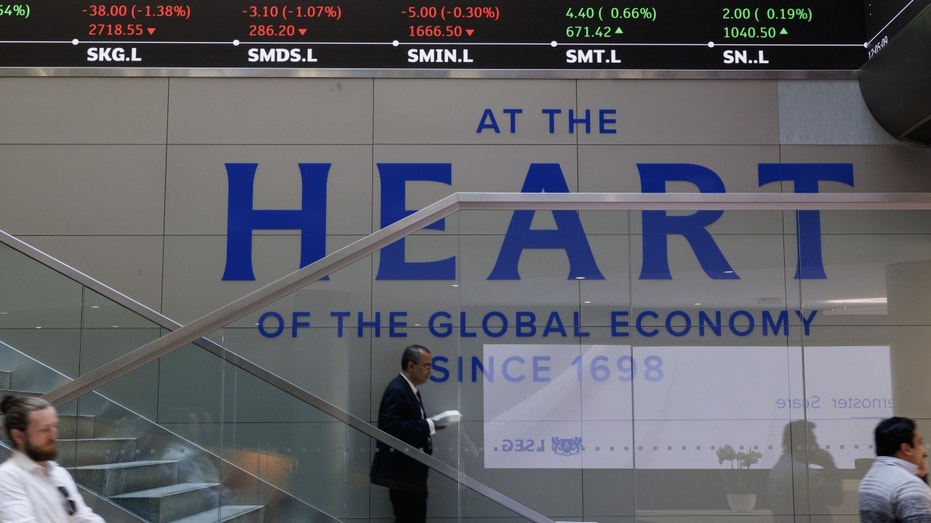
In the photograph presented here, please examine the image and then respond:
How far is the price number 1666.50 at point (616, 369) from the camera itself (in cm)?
442

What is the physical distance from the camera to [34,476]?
3111mm

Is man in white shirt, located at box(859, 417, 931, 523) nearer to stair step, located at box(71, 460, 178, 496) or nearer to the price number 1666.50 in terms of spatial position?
the price number 1666.50

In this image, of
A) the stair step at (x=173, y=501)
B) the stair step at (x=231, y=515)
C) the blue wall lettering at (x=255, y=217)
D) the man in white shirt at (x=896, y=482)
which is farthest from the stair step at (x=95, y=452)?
the man in white shirt at (x=896, y=482)

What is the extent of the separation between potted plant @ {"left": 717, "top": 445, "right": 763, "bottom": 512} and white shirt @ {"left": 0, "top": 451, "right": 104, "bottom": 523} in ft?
8.58

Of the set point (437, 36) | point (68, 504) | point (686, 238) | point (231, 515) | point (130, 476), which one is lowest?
point (231, 515)

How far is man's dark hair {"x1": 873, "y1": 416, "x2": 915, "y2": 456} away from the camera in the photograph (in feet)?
11.0

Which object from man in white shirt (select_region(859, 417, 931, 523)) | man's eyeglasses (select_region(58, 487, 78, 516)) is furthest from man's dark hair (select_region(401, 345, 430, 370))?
man in white shirt (select_region(859, 417, 931, 523))

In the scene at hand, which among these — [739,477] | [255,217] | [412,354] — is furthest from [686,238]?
[255,217]

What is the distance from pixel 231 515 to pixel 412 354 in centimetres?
112

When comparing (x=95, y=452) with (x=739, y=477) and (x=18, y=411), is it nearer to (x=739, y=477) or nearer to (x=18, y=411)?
(x=18, y=411)

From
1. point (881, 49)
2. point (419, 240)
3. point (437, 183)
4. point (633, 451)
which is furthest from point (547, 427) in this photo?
point (881, 49)

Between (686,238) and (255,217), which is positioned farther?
(255,217)

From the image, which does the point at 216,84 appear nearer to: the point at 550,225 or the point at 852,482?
the point at 550,225

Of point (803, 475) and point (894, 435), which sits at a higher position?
point (894, 435)
